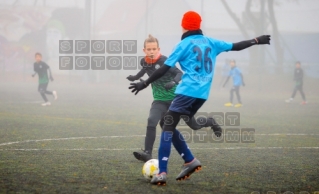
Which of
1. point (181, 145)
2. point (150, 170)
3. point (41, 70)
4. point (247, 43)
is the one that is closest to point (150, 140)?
point (181, 145)

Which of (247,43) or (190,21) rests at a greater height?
(190,21)

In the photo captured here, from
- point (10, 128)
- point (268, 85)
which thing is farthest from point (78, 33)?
point (10, 128)

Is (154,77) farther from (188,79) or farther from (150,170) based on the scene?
(150,170)

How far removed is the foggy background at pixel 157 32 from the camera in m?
39.0

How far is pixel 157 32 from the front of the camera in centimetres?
5694

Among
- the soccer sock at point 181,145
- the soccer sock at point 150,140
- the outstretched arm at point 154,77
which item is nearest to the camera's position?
the outstretched arm at point 154,77

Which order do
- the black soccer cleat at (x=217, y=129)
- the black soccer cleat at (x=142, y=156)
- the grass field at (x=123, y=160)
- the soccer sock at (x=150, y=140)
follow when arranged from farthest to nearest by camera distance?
the soccer sock at (x=150, y=140)
the black soccer cleat at (x=142, y=156)
the black soccer cleat at (x=217, y=129)
the grass field at (x=123, y=160)

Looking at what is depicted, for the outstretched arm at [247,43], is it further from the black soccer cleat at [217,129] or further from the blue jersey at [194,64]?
the black soccer cleat at [217,129]

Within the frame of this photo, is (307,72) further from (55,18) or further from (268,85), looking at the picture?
(55,18)

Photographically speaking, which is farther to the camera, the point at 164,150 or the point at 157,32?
the point at 157,32

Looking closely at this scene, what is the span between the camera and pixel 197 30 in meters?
6.32

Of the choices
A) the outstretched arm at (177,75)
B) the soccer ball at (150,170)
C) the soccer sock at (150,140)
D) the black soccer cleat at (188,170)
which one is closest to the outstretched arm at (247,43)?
the outstretched arm at (177,75)

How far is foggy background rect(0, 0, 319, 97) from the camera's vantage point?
128 feet

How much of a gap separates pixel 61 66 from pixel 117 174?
40178 mm
